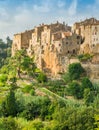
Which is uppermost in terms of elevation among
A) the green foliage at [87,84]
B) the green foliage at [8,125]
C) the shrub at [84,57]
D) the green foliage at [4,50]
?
the green foliage at [4,50]

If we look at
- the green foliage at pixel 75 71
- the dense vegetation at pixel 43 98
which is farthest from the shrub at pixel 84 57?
Answer: the green foliage at pixel 75 71

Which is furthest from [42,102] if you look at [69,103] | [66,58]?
[66,58]

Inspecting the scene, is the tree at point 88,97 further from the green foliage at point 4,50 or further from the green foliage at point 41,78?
the green foliage at point 4,50

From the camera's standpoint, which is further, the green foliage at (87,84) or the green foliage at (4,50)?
the green foliage at (4,50)

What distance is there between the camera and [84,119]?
39.4m

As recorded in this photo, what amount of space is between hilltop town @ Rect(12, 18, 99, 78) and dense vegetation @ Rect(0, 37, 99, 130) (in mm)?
1451

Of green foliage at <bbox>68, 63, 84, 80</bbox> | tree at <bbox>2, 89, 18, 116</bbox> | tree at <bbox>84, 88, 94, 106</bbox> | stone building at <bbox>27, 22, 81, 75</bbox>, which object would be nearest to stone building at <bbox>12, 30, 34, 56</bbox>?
stone building at <bbox>27, 22, 81, 75</bbox>

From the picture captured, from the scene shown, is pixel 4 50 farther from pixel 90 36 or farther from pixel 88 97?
pixel 88 97

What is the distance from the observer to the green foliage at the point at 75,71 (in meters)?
52.8

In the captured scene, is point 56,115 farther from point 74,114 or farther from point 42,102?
point 42,102

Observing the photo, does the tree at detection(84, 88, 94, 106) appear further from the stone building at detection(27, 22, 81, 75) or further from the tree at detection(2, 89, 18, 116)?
the stone building at detection(27, 22, 81, 75)

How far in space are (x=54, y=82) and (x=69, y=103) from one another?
5.73 m

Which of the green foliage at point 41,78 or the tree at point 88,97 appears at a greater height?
the green foliage at point 41,78

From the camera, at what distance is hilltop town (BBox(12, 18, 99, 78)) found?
182ft
